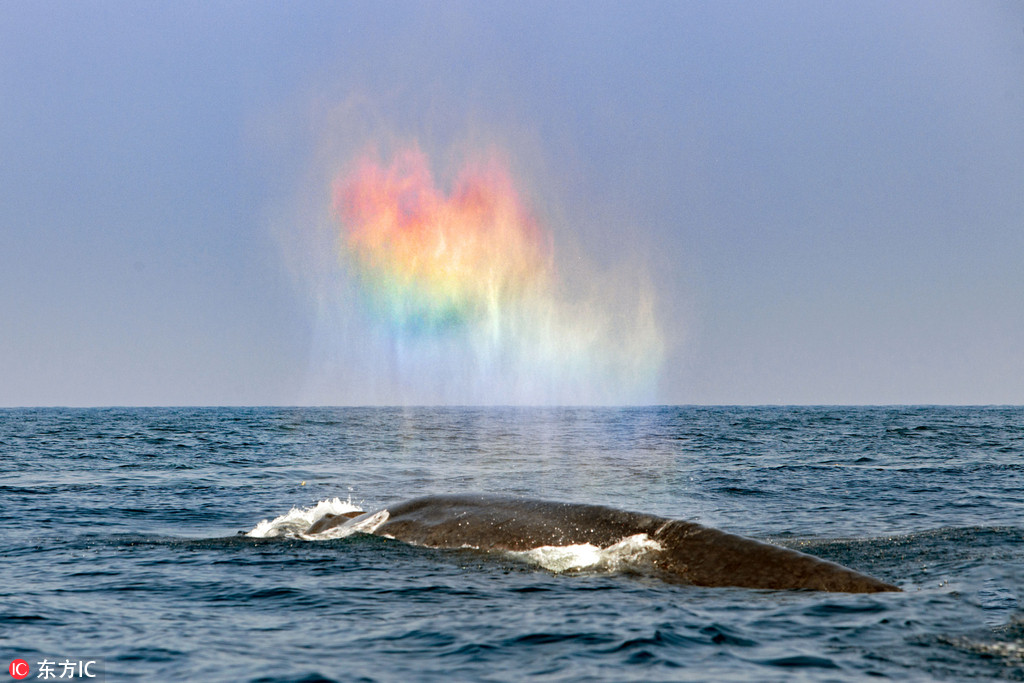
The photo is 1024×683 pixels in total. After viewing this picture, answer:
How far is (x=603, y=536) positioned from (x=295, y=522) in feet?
23.4

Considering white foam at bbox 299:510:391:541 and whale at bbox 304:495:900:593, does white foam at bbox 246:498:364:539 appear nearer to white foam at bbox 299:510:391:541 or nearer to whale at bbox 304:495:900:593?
white foam at bbox 299:510:391:541

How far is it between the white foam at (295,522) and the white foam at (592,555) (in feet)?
15.0

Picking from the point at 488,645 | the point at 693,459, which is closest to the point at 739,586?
the point at 488,645

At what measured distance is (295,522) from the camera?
16531 millimetres

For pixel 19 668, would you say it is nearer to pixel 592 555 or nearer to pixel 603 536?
pixel 592 555

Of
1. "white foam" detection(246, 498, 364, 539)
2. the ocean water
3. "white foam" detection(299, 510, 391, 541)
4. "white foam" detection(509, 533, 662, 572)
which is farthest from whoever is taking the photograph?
"white foam" detection(246, 498, 364, 539)

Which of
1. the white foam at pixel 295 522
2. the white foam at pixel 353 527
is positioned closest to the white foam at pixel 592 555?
the white foam at pixel 353 527

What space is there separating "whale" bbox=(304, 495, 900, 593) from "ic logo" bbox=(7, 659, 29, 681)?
6213mm

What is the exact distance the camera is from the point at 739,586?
392 inches

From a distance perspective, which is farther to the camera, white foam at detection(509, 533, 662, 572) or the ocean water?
white foam at detection(509, 533, 662, 572)

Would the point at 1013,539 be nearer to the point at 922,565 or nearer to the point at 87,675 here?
the point at 922,565

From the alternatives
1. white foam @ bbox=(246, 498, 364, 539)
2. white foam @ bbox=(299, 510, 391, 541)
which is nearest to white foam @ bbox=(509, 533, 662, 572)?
white foam @ bbox=(299, 510, 391, 541)

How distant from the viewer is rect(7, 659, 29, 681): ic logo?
7.29 m

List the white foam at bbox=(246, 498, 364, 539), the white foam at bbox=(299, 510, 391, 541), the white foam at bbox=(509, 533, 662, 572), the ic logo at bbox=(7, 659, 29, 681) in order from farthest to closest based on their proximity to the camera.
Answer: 1. the white foam at bbox=(246, 498, 364, 539)
2. the white foam at bbox=(299, 510, 391, 541)
3. the white foam at bbox=(509, 533, 662, 572)
4. the ic logo at bbox=(7, 659, 29, 681)
